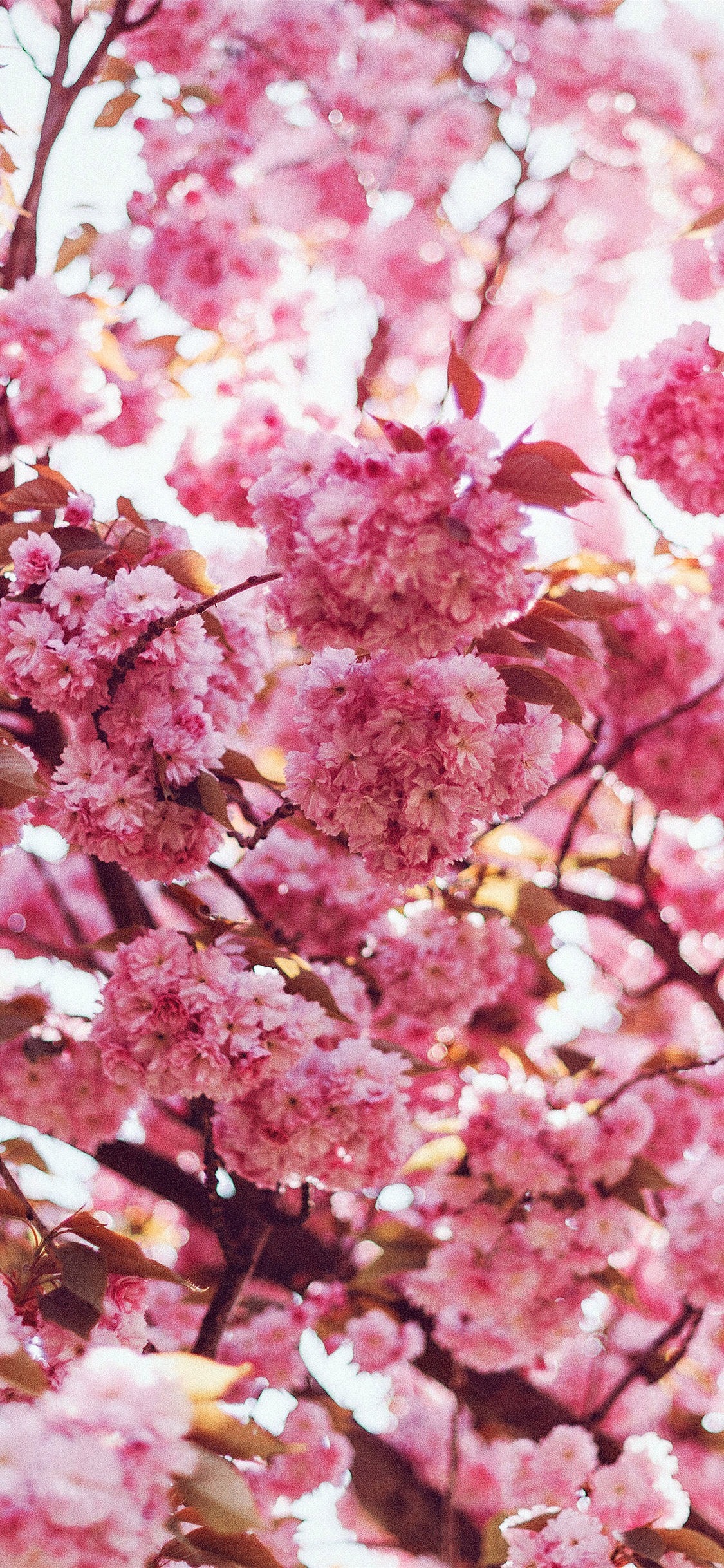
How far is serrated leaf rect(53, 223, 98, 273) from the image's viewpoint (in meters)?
2.99

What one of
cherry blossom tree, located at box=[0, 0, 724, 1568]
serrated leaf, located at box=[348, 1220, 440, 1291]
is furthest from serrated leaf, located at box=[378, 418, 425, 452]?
serrated leaf, located at box=[348, 1220, 440, 1291]

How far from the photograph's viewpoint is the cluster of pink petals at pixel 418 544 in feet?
4.00

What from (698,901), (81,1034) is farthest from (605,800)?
(81,1034)

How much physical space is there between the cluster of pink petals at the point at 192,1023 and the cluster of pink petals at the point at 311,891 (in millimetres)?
710

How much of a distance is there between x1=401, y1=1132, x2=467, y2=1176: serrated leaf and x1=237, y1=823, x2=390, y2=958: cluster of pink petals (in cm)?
50

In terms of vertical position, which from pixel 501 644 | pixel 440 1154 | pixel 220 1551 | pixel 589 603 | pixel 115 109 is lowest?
pixel 220 1551

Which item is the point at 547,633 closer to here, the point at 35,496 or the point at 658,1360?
the point at 35,496

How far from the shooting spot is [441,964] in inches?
95.5

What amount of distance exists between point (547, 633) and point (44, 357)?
5.10ft

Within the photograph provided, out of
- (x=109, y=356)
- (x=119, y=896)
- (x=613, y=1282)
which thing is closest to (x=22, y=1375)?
(x=119, y=896)

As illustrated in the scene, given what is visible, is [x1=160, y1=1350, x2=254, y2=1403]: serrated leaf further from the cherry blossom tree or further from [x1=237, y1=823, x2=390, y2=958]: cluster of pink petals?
[x1=237, y1=823, x2=390, y2=958]: cluster of pink petals

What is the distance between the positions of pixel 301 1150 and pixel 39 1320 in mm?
524

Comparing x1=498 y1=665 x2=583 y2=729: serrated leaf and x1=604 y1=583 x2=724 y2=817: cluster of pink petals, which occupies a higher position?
x1=604 y1=583 x2=724 y2=817: cluster of pink petals

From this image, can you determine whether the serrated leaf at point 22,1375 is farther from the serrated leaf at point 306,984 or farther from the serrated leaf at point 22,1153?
the serrated leaf at point 22,1153
